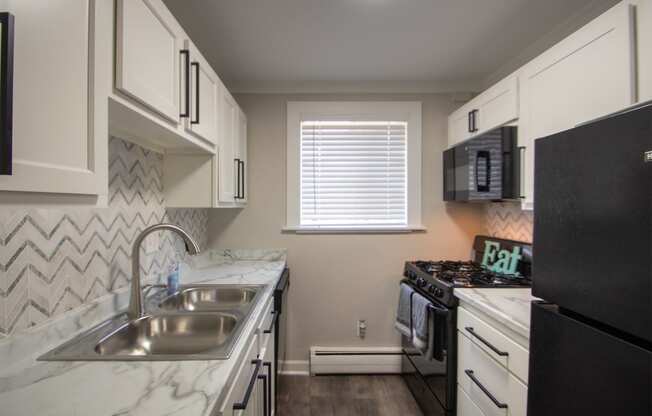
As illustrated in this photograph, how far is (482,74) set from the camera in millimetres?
2371

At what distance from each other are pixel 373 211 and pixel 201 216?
1.42 meters

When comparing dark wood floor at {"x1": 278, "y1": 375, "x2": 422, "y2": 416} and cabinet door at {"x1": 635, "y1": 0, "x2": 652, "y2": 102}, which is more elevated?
cabinet door at {"x1": 635, "y1": 0, "x2": 652, "y2": 102}

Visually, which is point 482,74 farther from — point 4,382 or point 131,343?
point 4,382

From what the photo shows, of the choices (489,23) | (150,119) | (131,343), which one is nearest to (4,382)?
(131,343)

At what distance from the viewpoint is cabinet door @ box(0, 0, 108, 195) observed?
0.53 metres

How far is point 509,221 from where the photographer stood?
2225mm

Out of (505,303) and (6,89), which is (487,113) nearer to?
(505,303)

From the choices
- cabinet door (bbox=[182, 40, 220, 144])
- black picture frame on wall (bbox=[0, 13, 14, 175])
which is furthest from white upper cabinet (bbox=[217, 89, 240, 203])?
black picture frame on wall (bbox=[0, 13, 14, 175])

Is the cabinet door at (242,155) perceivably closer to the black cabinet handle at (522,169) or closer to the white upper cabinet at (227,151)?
the white upper cabinet at (227,151)

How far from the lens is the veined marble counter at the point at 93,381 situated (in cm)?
66

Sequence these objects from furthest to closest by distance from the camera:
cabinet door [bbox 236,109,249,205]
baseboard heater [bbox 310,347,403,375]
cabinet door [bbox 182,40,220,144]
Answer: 1. baseboard heater [bbox 310,347,403,375]
2. cabinet door [bbox 236,109,249,205]
3. cabinet door [bbox 182,40,220,144]

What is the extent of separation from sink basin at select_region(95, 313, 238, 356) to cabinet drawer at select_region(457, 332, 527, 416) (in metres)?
1.18

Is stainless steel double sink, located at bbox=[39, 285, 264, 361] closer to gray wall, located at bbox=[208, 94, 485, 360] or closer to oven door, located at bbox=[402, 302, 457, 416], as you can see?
gray wall, located at bbox=[208, 94, 485, 360]

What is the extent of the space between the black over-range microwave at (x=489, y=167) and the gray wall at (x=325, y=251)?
49cm
